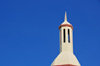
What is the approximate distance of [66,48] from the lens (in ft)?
91.6

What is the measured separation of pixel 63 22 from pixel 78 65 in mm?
6068

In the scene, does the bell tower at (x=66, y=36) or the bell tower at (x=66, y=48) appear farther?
the bell tower at (x=66, y=36)

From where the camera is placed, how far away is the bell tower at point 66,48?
26.3m

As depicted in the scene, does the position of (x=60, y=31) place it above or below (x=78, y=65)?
above

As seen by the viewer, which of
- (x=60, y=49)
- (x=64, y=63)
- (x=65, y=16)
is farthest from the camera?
(x=65, y=16)

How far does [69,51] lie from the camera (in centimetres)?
2777

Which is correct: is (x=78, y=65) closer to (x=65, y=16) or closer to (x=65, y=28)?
(x=65, y=28)

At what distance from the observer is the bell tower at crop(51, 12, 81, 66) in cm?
2631

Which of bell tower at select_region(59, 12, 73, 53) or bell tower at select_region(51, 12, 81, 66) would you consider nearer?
bell tower at select_region(51, 12, 81, 66)

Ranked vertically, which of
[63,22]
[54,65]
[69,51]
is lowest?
[54,65]

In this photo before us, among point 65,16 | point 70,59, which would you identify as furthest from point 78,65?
point 65,16

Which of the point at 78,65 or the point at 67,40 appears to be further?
the point at 67,40

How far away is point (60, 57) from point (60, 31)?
147 inches

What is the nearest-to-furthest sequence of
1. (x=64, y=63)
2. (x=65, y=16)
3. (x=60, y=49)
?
1. (x=64, y=63)
2. (x=60, y=49)
3. (x=65, y=16)
